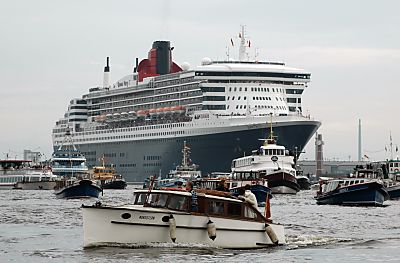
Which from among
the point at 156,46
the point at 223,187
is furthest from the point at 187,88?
the point at 223,187

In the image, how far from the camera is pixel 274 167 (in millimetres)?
99125

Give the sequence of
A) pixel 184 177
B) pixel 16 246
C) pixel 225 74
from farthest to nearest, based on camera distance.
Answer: pixel 225 74 → pixel 184 177 → pixel 16 246

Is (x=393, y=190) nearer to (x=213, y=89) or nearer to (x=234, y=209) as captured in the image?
(x=213, y=89)

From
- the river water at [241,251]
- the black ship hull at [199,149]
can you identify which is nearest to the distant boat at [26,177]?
the black ship hull at [199,149]

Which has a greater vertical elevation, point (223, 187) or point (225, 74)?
point (225, 74)

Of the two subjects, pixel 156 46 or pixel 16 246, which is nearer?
pixel 16 246

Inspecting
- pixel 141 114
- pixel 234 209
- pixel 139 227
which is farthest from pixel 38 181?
pixel 139 227

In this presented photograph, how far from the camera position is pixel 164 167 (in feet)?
474

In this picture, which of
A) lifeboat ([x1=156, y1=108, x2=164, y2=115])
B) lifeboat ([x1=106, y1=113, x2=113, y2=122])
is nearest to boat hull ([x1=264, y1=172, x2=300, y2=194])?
lifeboat ([x1=156, y1=108, x2=164, y2=115])

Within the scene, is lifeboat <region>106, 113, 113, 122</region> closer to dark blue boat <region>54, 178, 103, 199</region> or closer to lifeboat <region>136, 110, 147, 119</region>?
lifeboat <region>136, 110, 147, 119</region>

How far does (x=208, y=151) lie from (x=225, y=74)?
1008cm

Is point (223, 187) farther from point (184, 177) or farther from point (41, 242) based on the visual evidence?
point (184, 177)

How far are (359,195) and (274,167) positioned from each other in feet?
94.7

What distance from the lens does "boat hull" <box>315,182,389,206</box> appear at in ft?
229
